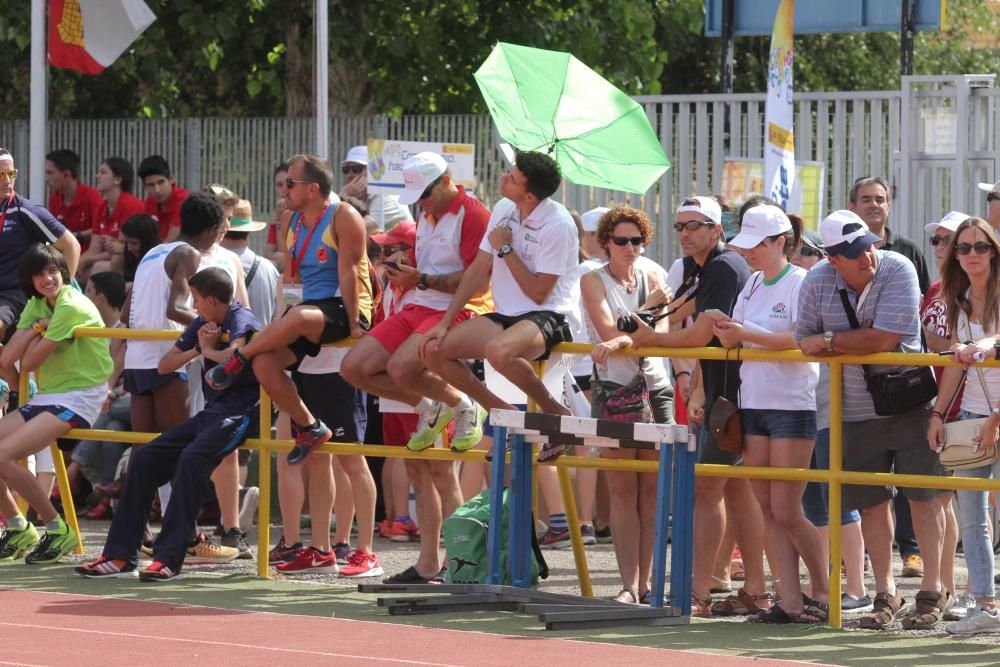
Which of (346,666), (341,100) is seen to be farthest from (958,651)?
(341,100)

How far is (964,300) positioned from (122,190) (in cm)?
887

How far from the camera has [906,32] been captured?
15289mm

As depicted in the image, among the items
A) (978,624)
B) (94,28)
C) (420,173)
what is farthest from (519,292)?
(94,28)

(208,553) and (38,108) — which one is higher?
(38,108)

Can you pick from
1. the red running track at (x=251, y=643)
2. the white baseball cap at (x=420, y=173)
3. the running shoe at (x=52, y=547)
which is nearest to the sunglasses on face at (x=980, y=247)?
the red running track at (x=251, y=643)

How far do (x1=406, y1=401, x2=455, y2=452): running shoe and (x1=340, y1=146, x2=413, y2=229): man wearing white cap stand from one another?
3.66m

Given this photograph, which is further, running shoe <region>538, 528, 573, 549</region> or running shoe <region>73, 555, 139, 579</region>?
running shoe <region>538, 528, 573, 549</region>

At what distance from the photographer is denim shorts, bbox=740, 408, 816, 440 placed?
8.94 meters

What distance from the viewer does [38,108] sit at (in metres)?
16.2

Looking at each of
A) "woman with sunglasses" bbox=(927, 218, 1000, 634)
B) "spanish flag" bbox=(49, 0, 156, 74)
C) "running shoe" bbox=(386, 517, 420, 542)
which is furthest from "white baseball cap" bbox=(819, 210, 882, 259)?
"spanish flag" bbox=(49, 0, 156, 74)

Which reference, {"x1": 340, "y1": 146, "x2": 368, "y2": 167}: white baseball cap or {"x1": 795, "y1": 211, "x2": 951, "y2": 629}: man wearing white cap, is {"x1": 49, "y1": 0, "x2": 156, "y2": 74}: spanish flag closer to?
{"x1": 340, "y1": 146, "x2": 368, "y2": 167}: white baseball cap

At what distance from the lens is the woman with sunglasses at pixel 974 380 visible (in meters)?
8.49

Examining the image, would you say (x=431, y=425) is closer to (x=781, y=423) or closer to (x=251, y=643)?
(x=781, y=423)

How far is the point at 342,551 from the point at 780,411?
3199mm
